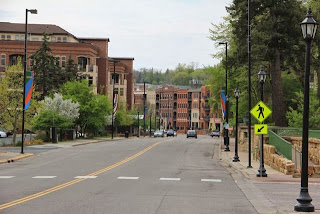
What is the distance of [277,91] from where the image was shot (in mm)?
42781

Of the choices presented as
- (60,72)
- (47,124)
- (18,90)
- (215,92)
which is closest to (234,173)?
(18,90)

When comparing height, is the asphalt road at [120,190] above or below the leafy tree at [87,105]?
below

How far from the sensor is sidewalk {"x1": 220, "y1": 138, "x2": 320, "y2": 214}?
14.9m

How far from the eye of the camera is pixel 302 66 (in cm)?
4262

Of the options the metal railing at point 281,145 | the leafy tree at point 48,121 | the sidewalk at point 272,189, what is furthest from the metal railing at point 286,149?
the leafy tree at point 48,121

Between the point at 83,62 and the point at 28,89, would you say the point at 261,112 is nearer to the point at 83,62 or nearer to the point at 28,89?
the point at 28,89

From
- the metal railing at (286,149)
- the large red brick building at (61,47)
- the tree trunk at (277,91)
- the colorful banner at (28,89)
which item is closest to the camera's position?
the metal railing at (286,149)

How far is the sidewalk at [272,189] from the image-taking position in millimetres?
14914

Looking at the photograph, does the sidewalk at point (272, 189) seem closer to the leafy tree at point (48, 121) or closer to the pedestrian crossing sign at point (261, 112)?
the pedestrian crossing sign at point (261, 112)

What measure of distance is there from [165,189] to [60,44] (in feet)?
266

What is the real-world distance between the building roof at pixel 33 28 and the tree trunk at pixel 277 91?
63.9 metres

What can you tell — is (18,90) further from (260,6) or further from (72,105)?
(260,6)

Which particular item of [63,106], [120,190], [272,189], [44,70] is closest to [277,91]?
[272,189]

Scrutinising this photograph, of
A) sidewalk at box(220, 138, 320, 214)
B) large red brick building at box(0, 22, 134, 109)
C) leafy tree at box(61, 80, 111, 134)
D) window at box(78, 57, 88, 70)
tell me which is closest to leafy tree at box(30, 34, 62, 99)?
leafy tree at box(61, 80, 111, 134)
